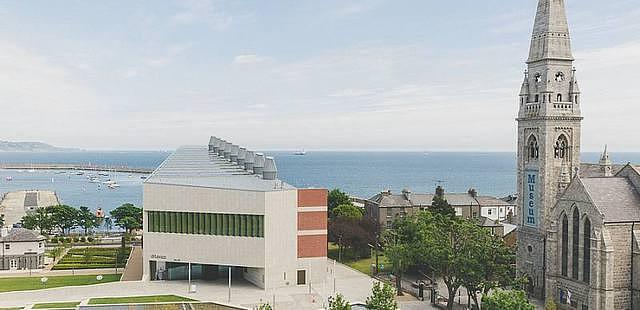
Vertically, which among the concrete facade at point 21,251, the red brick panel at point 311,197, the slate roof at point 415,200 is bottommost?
the concrete facade at point 21,251

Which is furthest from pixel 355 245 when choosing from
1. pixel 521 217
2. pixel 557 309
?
pixel 557 309

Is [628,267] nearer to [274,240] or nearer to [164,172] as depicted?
[274,240]

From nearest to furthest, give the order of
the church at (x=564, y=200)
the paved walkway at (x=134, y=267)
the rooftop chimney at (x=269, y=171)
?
the church at (x=564, y=200)
the paved walkway at (x=134, y=267)
the rooftop chimney at (x=269, y=171)

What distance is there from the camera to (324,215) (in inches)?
1908

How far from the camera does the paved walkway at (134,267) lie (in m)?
51.5

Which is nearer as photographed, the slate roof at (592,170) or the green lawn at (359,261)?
the slate roof at (592,170)

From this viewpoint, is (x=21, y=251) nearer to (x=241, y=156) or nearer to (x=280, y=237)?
(x=241, y=156)

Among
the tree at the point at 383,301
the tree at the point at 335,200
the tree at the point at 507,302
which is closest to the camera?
the tree at the point at 507,302

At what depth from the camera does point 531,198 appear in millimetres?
46781

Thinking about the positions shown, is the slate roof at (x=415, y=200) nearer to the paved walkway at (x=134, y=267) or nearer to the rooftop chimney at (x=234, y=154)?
the rooftop chimney at (x=234, y=154)

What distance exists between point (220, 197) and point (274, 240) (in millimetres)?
5167

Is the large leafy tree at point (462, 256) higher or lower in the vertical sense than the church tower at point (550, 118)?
lower

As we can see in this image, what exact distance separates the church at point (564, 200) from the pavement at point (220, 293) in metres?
9.71

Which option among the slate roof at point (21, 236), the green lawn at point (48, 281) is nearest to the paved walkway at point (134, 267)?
the green lawn at point (48, 281)
